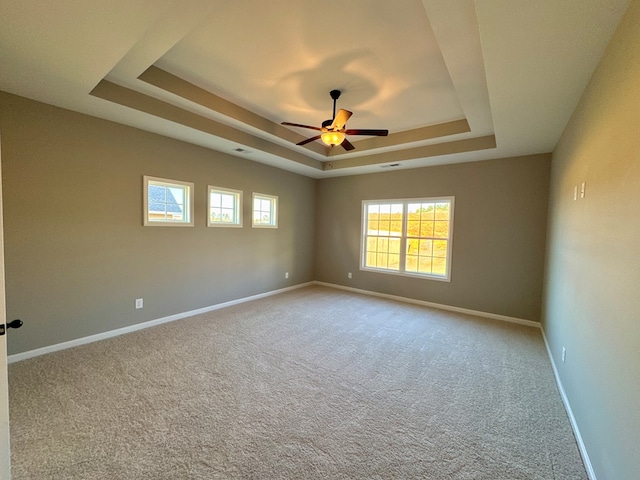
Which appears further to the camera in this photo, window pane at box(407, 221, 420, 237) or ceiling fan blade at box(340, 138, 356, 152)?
window pane at box(407, 221, 420, 237)

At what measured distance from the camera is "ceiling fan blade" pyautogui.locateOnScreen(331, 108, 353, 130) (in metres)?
2.75

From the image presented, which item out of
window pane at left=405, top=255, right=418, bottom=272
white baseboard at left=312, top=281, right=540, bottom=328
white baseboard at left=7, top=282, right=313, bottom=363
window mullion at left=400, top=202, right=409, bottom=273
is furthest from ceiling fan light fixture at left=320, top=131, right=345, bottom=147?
white baseboard at left=312, top=281, right=540, bottom=328

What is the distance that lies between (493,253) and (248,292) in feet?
14.2

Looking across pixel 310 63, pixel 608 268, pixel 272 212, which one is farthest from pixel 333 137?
pixel 272 212

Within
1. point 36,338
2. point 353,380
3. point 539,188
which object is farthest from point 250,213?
point 539,188

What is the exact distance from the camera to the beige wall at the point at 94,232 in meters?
2.73

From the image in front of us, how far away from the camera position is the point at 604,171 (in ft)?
5.71

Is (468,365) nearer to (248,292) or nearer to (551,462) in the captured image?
(551,462)

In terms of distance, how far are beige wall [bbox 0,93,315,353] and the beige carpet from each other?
48cm

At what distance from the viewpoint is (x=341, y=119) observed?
282cm

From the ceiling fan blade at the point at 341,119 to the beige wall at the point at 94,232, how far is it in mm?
2387

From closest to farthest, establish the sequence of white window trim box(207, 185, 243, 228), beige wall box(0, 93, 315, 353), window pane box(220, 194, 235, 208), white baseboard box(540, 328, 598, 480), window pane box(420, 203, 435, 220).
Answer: white baseboard box(540, 328, 598, 480) < beige wall box(0, 93, 315, 353) < white window trim box(207, 185, 243, 228) < window pane box(220, 194, 235, 208) < window pane box(420, 203, 435, 220)

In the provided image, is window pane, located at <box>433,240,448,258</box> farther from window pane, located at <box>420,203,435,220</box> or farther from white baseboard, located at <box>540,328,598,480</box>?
white baseboard, located at <box>540,328,598,480</box>

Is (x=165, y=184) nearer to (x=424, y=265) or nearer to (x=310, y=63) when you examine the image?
(x=310, y=63)
